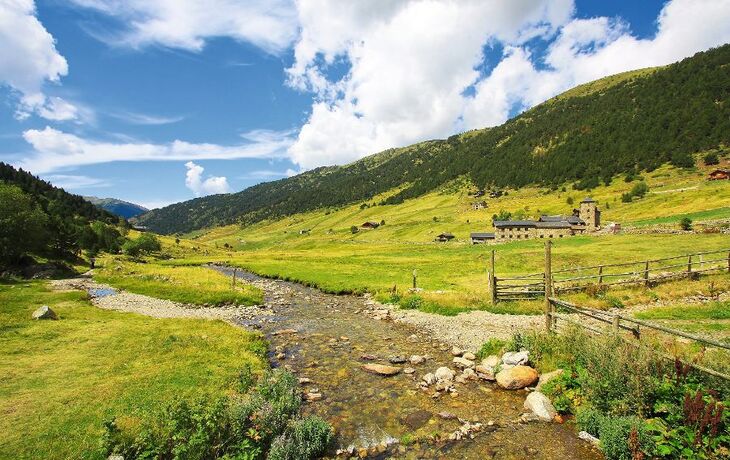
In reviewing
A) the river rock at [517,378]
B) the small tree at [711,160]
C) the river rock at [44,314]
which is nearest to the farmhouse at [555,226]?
the small tree at [711,160]

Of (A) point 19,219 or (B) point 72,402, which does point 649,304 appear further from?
(A) point 19,219

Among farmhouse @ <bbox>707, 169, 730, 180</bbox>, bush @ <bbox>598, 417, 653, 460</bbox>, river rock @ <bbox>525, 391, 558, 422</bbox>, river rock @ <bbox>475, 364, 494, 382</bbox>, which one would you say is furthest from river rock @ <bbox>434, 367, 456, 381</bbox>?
farmhouse @ <bbox>707, 169, 730, 180</bbox>

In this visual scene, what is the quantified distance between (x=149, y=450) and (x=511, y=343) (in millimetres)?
16051

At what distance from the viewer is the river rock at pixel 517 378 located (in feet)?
51.1

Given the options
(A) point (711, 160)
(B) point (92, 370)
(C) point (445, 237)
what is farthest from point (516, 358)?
(A) point (711, 160)

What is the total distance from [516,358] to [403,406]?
6.20 m

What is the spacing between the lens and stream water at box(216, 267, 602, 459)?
38.3 ft

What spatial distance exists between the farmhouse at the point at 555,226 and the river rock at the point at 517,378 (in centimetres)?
10346

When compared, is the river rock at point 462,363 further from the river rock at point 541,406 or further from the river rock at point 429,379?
the river rock at point 541,406

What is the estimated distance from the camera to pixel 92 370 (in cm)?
1653

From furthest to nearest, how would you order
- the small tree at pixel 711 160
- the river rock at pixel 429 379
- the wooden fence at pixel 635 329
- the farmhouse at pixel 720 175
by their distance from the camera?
the small tree at pixel 711 160, the farmhouse at pixel 720 175, the river rock at pixel 429 379, the wooden fence at pixel 635 329

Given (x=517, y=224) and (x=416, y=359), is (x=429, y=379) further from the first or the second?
(x=517, y=224)

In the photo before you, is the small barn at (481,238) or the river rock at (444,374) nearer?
the river rock at (444,374)

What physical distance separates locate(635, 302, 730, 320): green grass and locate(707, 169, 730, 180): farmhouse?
151220 mm
